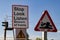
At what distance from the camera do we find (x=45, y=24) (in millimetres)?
7914

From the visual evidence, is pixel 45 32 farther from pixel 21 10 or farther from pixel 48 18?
pixel 21 10

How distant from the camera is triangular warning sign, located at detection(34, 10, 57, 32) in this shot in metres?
7.90

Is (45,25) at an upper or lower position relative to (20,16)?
lower

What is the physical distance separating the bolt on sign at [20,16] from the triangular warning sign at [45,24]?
1.46ft

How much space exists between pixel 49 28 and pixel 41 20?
0.38 meters

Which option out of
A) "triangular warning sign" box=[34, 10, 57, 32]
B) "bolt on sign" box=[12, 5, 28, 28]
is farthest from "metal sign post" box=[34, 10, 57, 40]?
"bolt on sign" box=[12, 5, 28, 28]

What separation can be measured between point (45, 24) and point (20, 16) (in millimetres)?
862

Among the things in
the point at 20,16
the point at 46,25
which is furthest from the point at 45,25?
the point at 20,16

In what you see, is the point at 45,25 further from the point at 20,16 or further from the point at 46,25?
the point at 20,16

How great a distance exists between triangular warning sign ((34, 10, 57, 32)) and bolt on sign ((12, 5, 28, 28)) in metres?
0.44

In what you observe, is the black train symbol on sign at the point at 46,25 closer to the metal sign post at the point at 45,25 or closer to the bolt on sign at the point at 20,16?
the metal sign post at the point at 45,25

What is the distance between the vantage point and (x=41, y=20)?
805 centimetres

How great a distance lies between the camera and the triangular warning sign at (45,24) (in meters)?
7.90

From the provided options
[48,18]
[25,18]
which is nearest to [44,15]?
[48,18]
